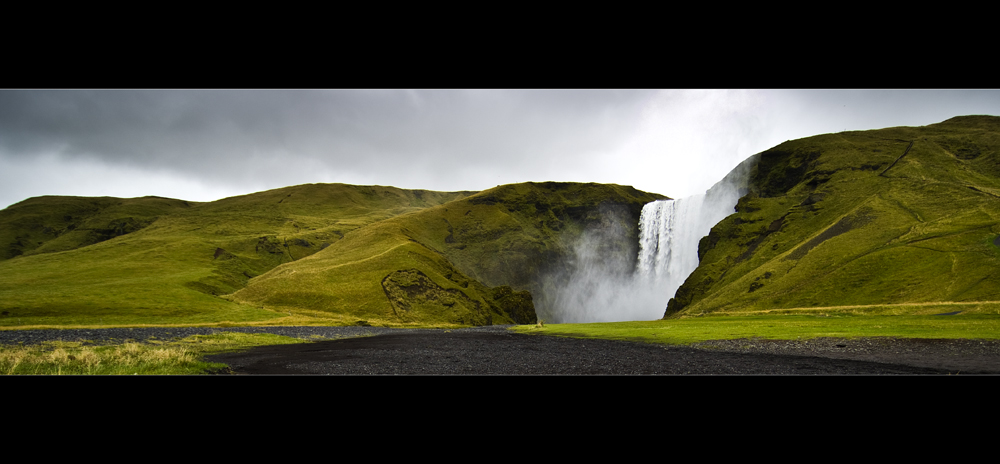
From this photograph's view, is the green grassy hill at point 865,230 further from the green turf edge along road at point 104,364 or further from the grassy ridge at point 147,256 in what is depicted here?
the grassy ridge at point 147,256

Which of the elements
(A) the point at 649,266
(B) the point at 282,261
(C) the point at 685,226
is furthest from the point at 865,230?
(B) the point at 282,261

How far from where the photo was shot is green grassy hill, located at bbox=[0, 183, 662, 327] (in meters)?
63.0

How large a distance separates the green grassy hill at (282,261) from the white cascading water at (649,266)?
29.2 ft

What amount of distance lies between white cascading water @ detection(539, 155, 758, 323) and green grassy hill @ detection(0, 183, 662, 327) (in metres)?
8.91

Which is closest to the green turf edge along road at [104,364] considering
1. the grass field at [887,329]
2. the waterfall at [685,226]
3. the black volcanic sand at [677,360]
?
the black volcanic sand at [677,360]

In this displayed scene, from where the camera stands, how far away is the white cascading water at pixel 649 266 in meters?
98.8

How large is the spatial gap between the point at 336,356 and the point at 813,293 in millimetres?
53289

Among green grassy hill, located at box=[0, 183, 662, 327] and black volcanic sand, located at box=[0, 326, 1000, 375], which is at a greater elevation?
green grassy hill, located at box=[0, 183, 662, 327]

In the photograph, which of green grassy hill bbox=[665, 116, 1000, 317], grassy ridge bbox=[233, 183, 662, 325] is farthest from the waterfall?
grassy ridge bbox=[233, 183, 662, 325]

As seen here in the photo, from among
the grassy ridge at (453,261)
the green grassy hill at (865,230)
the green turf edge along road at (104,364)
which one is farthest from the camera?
the grassy ridge at (453,261)

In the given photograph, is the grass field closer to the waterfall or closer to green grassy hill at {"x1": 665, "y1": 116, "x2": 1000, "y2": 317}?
green grassy hill at {"x1": 665, "y1": 116, "x2": 1000, "y2": 317}
